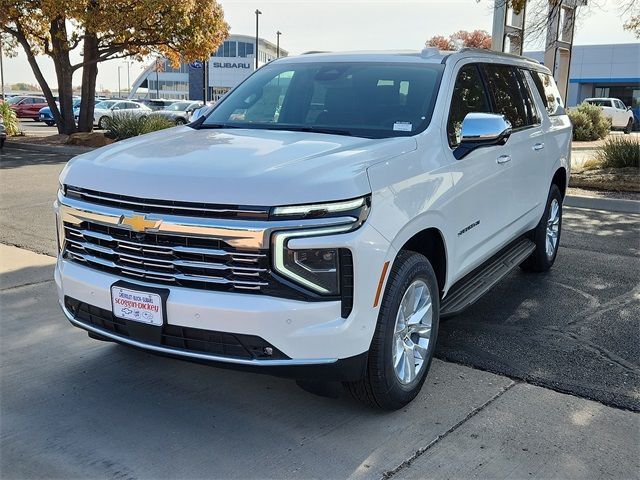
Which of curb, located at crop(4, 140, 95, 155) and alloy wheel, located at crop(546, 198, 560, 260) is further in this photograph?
curb, located at crop(4, 140, 95, 155)

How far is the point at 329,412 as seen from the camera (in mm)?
3672

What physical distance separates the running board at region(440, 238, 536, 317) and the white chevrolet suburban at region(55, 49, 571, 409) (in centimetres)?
4

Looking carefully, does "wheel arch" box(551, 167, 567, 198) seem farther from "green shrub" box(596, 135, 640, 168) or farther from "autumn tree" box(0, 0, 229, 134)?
"autumn tree" box(0, 0, 229, 134)

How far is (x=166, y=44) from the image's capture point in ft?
73.6

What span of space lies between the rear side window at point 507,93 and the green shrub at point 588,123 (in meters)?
21.2

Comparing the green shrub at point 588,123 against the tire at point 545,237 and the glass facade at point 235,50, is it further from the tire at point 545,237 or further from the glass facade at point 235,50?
the glass facade at point 235,50

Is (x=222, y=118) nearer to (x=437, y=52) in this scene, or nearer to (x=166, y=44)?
(x=437, y=52)

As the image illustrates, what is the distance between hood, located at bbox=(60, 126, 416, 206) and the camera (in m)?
3.01

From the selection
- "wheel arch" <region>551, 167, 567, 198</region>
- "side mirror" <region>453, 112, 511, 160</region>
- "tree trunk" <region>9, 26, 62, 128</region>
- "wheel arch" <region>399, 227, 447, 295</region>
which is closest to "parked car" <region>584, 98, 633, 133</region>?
"tree trunk" <region>9, 26, 62, 128</region>

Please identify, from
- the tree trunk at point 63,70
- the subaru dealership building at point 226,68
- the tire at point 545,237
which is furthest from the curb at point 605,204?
the subaru dealership building at point 226,68

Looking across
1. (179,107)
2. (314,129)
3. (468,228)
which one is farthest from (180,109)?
(468,228)

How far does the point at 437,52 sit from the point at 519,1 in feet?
27.3

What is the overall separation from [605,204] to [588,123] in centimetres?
1663

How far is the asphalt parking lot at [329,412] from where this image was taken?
315cm
